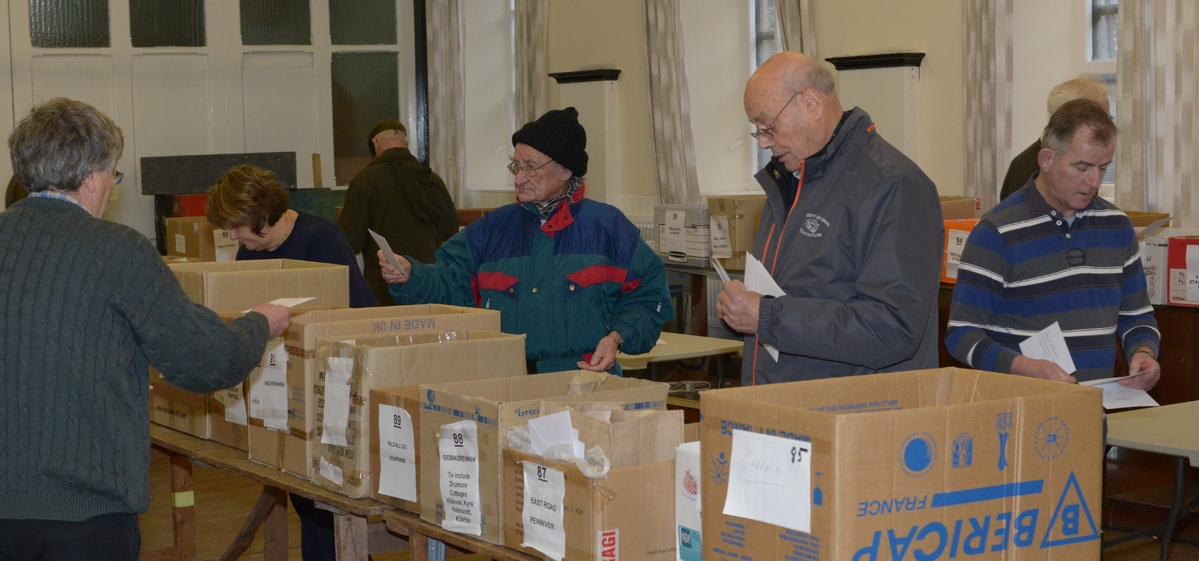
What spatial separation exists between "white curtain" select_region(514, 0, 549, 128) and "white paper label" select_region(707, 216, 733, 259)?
118 inches

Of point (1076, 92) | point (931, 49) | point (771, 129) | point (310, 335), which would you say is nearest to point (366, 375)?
point (310, 335)

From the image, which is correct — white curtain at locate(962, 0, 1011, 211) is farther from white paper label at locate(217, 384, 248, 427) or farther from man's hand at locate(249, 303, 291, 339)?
man's hand at locate(249, 303, 291, 339)

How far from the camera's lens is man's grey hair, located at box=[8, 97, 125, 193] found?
2014 millimetres

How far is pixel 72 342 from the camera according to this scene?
198 cm

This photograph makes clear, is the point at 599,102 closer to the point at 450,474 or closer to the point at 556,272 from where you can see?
the point at 556,272

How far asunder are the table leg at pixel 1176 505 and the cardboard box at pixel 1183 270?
681 millimetres

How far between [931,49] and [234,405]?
15.1 ft

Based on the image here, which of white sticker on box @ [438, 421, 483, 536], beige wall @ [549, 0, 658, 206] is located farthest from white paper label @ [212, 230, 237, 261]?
white sticker on box @ [438, 421, 483, 536]

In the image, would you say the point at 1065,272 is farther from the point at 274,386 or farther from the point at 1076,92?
the point at 274,386

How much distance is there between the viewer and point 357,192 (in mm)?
5672

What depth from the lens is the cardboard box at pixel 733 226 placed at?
241 inches

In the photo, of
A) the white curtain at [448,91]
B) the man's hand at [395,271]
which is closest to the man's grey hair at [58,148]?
the man's hand at [395,271]

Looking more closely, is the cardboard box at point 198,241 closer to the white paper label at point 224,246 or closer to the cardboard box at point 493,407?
the white paper label at point 224,246

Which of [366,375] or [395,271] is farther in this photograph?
[395,271]
